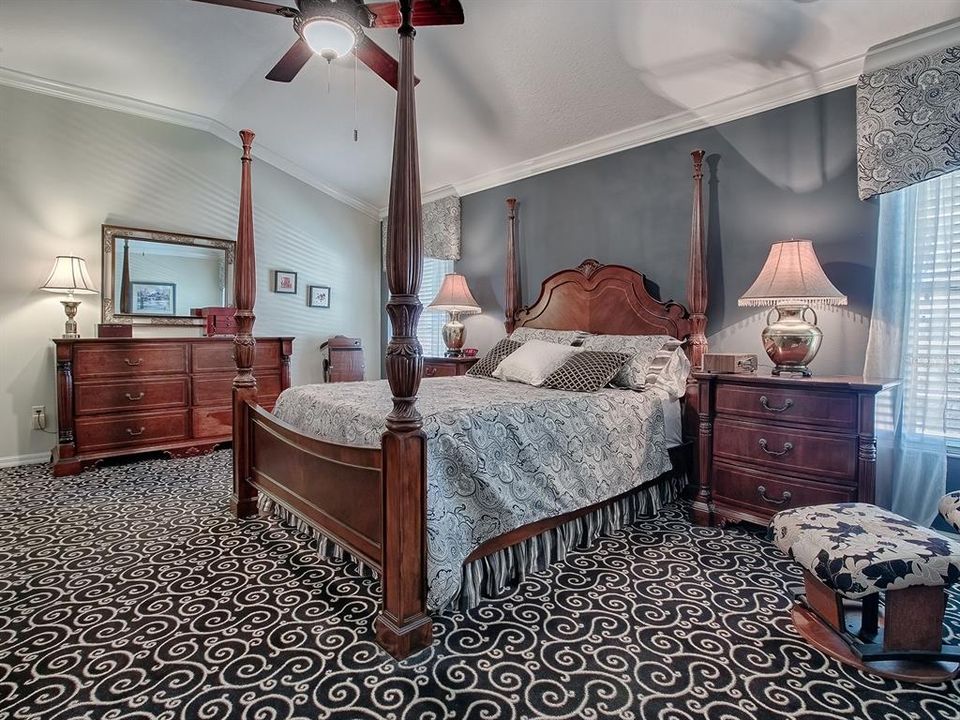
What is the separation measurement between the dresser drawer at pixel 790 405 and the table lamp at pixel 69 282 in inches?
186

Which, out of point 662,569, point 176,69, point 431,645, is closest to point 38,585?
point 431,645

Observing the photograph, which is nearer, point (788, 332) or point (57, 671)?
point (57, 671)

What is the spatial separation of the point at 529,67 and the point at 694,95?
1.10m

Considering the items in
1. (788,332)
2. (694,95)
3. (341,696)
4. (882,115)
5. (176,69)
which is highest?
(176,69)

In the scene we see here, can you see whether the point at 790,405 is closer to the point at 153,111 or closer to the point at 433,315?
the point at 433,315

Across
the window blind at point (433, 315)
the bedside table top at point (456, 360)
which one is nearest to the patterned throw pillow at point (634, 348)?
the bedside table top at point (456, 360)

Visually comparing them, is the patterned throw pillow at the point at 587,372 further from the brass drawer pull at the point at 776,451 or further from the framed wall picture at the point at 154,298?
the framed wall picture at the point at 154,298

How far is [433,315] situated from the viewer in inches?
224

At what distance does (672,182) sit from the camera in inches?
141

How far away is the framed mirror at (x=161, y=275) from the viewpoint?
4.32 metres

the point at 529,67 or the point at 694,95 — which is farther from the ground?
the point at 529,67

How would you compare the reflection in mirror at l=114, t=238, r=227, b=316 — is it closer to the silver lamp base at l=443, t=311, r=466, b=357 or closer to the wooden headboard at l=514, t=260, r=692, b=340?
the silver lamp base at l=443, t=311, r=466, b=357

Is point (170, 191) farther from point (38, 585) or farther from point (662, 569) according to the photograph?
point (662, 569)

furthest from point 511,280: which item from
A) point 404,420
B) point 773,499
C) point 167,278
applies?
point 167,278
